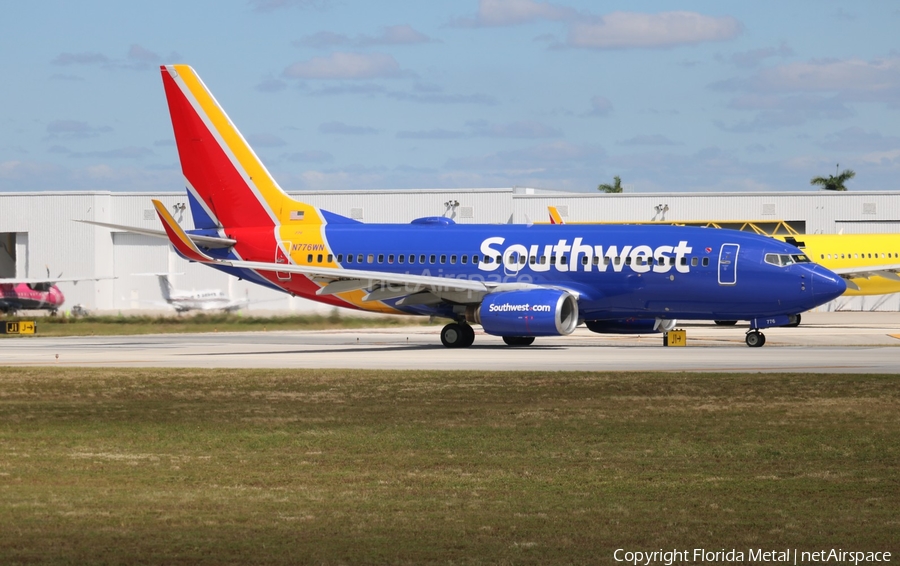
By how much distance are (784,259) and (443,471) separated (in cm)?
2533

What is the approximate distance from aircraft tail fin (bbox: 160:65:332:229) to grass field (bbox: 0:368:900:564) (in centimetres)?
1912

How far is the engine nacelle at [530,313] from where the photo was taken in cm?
3766

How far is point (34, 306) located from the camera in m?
73.6

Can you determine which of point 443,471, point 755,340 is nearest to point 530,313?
point 755,340

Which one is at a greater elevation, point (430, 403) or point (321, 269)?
point (321, 269)

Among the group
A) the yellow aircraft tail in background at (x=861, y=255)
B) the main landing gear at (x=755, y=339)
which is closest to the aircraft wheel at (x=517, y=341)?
the main landing gear at (x=755, y=339)

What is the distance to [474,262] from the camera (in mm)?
41500

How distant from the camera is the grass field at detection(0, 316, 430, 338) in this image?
47094mm

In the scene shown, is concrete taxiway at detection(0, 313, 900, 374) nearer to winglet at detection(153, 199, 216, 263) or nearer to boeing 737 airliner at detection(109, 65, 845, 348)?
boeing 737 airliner at detection(109, 65, 845, 348)

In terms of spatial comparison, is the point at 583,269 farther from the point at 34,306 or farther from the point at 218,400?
the point at 34,306

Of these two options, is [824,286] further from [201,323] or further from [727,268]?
[201,323]

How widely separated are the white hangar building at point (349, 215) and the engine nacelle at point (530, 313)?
40.4 metres

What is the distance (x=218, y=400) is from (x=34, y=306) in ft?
176

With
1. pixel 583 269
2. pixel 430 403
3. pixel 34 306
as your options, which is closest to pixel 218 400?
pixel 430 403
